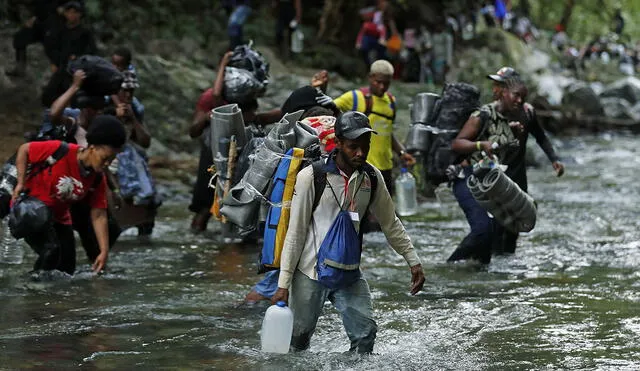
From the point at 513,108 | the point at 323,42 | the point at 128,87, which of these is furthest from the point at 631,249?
the point at 323,42

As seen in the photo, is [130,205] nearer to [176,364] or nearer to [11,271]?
[11,271]

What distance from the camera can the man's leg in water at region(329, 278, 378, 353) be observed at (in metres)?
6.58

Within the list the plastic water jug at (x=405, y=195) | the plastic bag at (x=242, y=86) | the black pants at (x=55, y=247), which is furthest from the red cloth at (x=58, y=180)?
the plastic water jug at (x=405, y=195)

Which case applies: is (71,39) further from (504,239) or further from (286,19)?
(286,19)

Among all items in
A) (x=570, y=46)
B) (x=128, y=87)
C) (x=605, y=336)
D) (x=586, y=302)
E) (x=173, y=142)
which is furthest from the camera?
(x=570, y=46)

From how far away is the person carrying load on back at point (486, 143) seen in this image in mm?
10172

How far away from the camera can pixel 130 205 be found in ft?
38.5

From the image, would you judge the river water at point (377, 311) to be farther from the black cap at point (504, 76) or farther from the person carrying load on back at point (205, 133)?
the black cap at point (504, 76)

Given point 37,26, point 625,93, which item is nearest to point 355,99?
point 37,26

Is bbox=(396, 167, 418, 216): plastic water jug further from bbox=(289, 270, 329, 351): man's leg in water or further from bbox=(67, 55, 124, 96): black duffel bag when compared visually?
bbox=(289, 270, 329, 351): man's leg in water

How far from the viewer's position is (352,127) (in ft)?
20.5

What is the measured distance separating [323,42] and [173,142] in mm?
8374

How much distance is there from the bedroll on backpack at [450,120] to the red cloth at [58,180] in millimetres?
3113

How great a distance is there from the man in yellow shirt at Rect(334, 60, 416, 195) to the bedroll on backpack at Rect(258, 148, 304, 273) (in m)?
4.33
